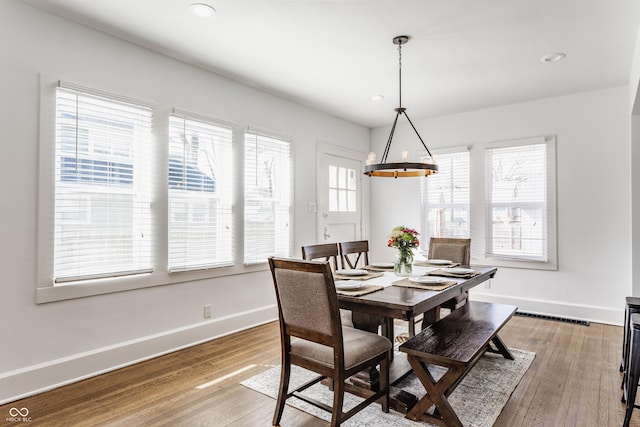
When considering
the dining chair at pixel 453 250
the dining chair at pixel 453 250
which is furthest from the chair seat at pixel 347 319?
the dining chair at pixel 453 250

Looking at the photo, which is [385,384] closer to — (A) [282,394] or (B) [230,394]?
(A) [282,394]

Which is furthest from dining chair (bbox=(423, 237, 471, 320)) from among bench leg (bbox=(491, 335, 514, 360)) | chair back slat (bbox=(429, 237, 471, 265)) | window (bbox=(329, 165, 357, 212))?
window (bbox=(329, 165, 357, 212))

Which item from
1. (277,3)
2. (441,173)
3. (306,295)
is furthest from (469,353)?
(441,173)

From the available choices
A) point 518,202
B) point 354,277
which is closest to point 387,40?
point 354,277

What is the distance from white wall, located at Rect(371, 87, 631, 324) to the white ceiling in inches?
12.8

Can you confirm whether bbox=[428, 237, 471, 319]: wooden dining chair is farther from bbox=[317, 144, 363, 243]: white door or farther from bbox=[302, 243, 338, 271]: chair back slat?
bbox=[317, 144, 363, 243]: white door

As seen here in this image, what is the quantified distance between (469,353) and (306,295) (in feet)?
3.24

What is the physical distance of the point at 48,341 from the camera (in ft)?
8.42

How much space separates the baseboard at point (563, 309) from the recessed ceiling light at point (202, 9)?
440 cm

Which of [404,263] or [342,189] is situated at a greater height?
[342,189]

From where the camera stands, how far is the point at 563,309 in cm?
436

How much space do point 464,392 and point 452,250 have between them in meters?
1.62

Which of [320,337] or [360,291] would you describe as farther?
[360,291]

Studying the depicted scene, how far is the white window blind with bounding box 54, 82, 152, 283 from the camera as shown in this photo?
8.67ft
